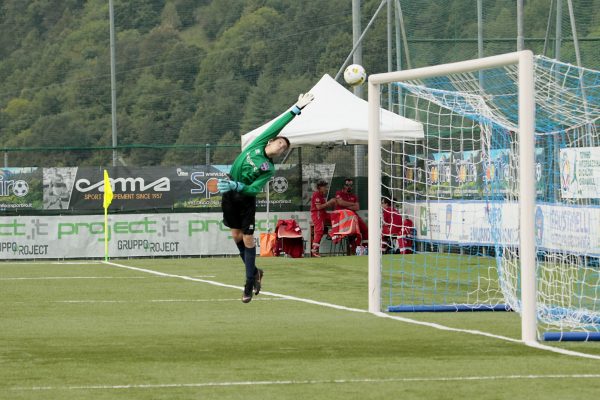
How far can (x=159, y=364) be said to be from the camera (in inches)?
381

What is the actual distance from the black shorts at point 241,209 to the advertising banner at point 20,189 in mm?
13754

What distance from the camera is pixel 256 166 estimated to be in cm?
1402

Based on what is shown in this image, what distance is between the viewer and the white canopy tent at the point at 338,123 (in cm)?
2552

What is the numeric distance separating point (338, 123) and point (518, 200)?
11.6 meters

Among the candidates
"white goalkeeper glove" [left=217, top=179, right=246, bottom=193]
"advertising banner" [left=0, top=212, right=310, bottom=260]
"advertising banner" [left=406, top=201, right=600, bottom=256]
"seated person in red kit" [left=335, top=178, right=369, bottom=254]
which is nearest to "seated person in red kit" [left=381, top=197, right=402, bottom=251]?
"seated person in red kit" [left=335, top=178, right=369, bottom=254]

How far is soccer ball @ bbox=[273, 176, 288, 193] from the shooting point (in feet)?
91.6

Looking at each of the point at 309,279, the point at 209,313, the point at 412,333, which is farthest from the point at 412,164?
the point at 412,333

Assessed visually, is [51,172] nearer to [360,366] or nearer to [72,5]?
[360,366]

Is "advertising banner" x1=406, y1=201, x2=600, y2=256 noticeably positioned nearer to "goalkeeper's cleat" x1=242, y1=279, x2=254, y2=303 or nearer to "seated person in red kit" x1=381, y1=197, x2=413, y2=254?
"goalkeeper's cleat" x1=242, y1=279, x2=254, y2=303

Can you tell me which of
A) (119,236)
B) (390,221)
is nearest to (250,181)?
(390,221)

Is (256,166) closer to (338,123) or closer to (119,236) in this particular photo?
(338,123)

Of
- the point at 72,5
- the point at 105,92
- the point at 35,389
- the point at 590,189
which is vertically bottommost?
the point at 35,389

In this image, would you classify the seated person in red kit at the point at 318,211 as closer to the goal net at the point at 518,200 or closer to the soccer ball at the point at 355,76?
the goal net at the point at 518,200

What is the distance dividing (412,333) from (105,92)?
44628 mm
